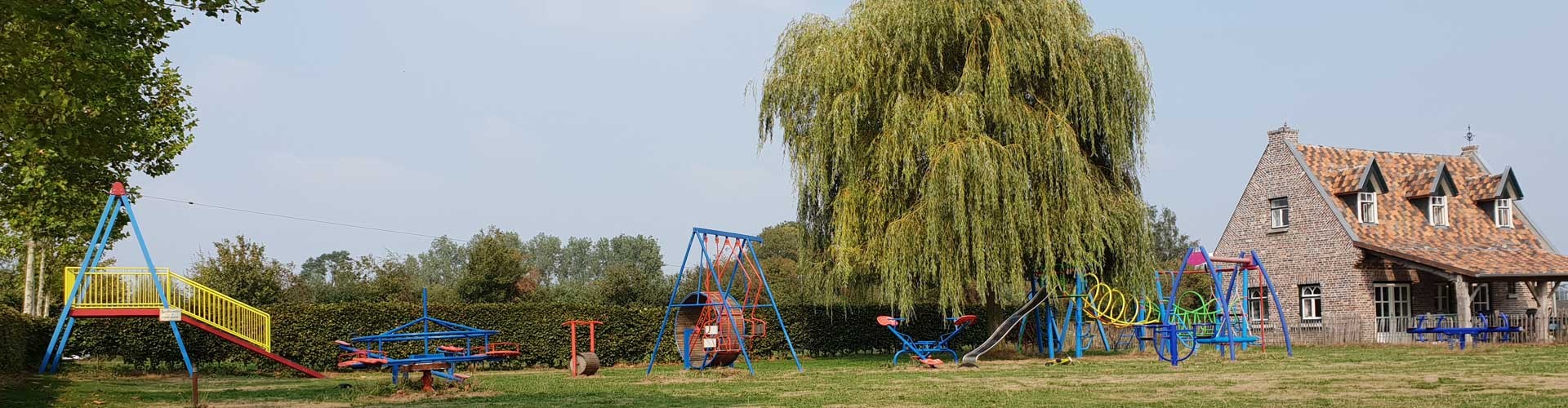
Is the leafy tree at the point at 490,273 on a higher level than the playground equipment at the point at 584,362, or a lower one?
higher

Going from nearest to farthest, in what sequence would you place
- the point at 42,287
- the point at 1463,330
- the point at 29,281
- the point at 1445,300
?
the point at 1463,330 → the point at 29,281 → the point at 1445,300 → the point at 42,287

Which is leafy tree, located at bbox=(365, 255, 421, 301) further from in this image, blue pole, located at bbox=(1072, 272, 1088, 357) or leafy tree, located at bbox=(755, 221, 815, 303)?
blue pole, located at bbox=(1072, 272, 1088, 357)

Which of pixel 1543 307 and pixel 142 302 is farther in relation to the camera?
pixel 1543 307

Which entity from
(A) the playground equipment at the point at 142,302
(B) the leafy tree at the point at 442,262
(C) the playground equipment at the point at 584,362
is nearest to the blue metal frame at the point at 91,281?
(A) the playground equipment at the point at 142,302

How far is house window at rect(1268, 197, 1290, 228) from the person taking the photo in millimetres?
33625

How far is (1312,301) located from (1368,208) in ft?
8.98

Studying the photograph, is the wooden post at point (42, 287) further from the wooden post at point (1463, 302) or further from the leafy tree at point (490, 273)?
the wooden post at point (1463, 302)

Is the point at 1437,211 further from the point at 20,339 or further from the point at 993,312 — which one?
the point at 20,339

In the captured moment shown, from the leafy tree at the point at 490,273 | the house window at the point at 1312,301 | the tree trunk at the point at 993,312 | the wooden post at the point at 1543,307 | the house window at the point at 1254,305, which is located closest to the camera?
the tree trunk at the point at 993,312

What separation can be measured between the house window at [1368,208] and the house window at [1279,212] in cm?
178

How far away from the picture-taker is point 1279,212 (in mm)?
33969

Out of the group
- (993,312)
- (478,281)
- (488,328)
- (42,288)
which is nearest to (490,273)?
(478,281)

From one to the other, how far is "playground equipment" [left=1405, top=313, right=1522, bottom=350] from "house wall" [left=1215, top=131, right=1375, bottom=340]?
1.19m

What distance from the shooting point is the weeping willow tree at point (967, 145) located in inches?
914
